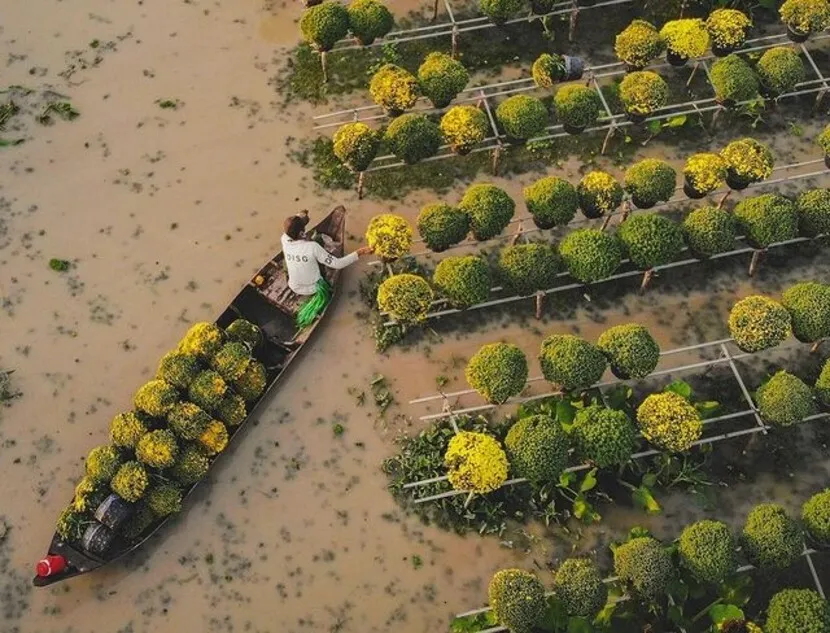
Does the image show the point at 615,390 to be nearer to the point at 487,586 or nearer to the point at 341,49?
the point at 487,586

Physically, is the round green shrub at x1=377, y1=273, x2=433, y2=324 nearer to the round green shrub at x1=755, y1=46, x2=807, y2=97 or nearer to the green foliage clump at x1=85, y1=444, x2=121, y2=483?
the green foliage clump at x1=85, y1=444, x2=121, y2=483

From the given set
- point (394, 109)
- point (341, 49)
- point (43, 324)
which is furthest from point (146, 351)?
point (341, 49)

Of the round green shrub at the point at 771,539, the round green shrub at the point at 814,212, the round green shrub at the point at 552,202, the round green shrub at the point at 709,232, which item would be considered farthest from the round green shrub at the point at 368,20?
the round green shrub at the point at 771,539

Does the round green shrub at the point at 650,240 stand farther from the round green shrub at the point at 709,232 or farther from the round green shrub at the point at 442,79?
the round green shrub at the point at 442,79

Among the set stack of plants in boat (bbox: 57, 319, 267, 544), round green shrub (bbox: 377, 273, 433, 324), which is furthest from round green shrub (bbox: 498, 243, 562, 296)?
stack of plants in boat (bbox: 57, 319, 267, 544)

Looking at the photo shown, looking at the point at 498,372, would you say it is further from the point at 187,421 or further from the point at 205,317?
the point at 205,317
